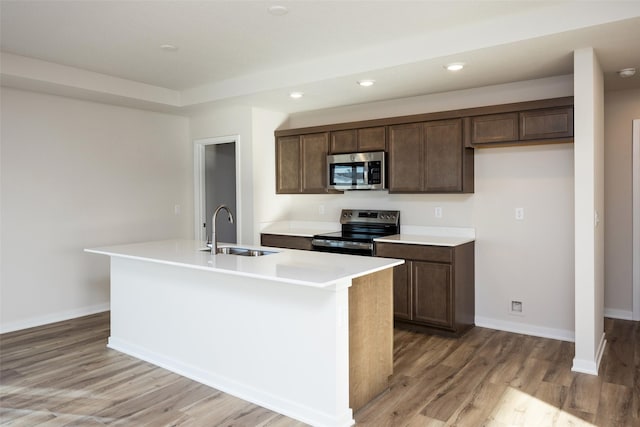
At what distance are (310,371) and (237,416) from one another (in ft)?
1.64

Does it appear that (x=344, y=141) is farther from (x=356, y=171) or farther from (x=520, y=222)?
(x=520, y=222)

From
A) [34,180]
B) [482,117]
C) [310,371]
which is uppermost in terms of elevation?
[482,117]

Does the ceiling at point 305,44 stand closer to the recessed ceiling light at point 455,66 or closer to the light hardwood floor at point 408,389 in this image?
the recessed ceiling light at point 455,66

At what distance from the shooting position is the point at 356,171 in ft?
15.6

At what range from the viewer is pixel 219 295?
10.0 feet

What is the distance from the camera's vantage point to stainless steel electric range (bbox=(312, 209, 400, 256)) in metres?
4.54

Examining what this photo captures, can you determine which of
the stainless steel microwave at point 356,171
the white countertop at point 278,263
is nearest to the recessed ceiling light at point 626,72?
the stainless steel microwave at point 356,171

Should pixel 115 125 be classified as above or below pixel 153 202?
above

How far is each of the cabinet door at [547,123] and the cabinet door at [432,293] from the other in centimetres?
128

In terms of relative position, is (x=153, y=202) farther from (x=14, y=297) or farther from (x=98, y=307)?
(x=14, y=297)

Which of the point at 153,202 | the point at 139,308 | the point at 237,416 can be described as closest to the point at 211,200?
the point at 153,202

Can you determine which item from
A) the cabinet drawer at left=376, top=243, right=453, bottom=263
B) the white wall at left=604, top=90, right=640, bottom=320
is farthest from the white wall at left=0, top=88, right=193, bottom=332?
the white wall at left=604, top=90, right=640, bottom=320

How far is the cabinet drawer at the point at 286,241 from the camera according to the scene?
195 inches

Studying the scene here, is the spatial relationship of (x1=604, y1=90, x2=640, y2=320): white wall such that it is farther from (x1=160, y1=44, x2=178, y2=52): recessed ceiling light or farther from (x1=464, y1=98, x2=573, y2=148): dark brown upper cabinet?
(x1=160, y1=44, x2=178, y2=52): recessed ceiling light
